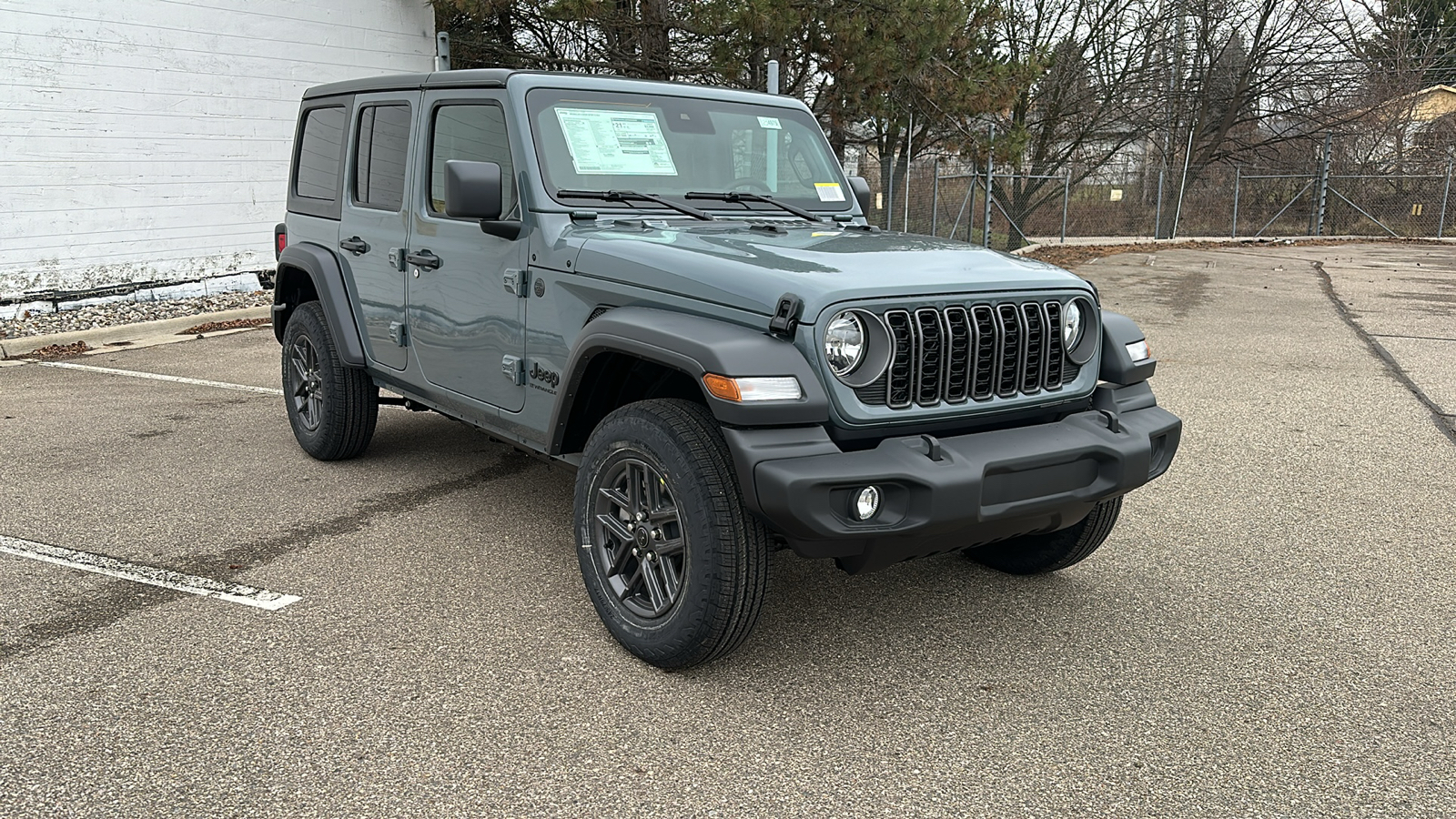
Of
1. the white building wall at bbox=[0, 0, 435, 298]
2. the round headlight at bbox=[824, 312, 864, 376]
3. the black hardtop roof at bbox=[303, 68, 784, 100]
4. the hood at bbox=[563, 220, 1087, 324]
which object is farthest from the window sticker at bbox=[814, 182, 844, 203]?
the white building wall at bbox=[0, 0, 435, 298]

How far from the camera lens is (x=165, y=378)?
828 centimetres

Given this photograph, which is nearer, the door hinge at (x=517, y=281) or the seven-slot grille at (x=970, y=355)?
the seven-slot grille at (x=970, y=355)

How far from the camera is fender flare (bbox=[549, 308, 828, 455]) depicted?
10.1 feet

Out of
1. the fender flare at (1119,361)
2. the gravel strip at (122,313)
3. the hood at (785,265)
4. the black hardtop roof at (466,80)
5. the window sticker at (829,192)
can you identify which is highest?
the black hardtop roof at (466,80)

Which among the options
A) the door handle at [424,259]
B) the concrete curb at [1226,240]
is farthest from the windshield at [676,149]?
the concrete curb at [1226,240]

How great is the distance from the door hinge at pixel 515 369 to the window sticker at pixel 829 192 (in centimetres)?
148

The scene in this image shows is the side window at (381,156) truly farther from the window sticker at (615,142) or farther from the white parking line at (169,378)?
the white parking line at (169,378)

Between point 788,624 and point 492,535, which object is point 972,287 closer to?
point 788,624

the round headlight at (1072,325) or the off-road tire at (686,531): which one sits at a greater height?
the round headlight at (1072,325)

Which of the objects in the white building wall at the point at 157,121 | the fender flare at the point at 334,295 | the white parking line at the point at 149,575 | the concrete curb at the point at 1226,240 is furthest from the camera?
the concrete curb at the point at 1226,240

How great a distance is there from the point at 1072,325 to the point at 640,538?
1.58 m

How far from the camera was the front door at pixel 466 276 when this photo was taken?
4254mm

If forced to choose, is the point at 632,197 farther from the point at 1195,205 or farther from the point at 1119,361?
the point at 1195,205

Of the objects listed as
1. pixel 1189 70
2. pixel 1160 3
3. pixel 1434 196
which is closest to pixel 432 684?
pixel 1160 3
